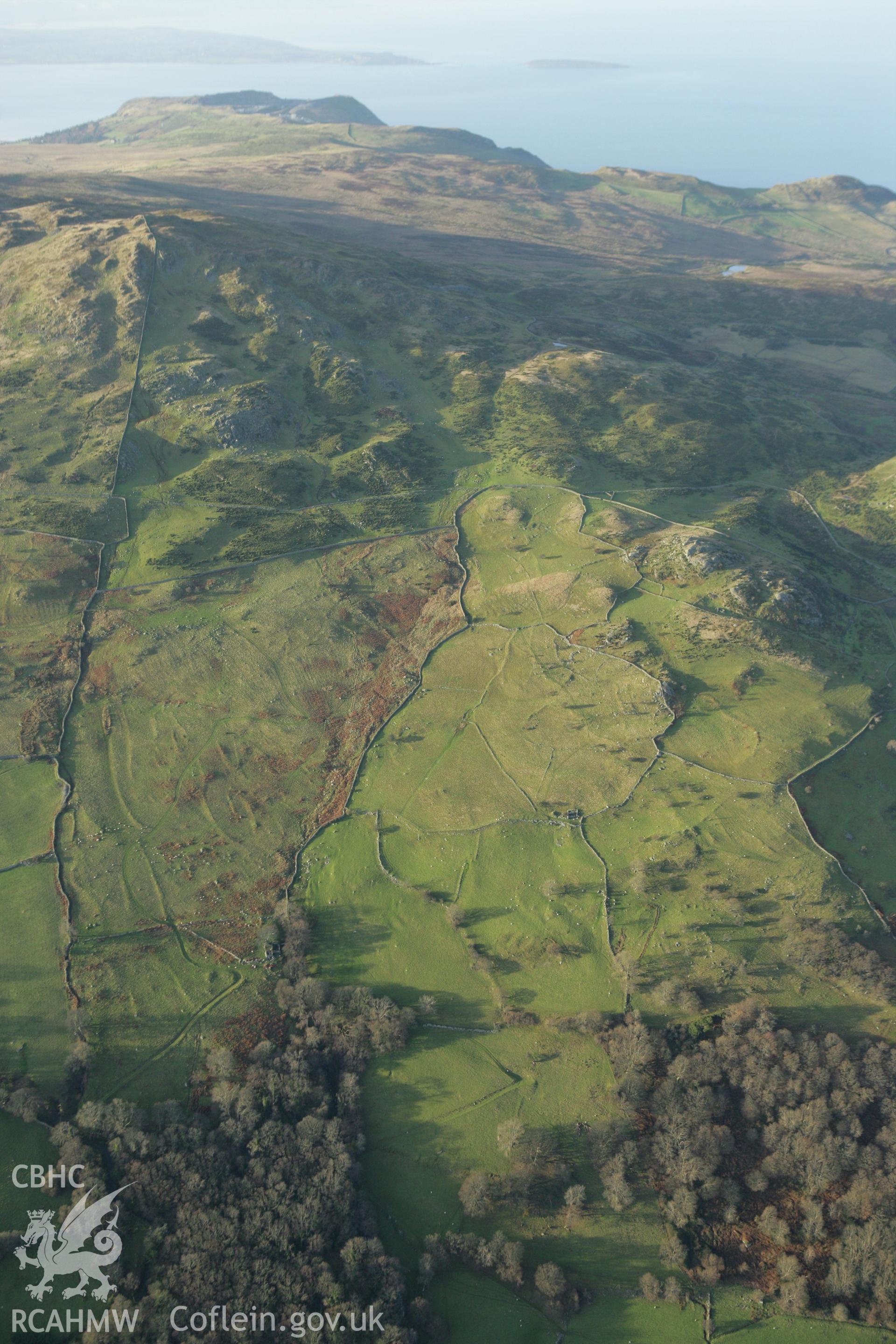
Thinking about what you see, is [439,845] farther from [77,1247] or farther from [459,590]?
[77,1247]

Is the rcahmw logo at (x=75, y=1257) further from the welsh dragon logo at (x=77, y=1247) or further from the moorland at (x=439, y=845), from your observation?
the moorland at (x=439, y=845)

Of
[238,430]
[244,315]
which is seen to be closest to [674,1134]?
[238,430]

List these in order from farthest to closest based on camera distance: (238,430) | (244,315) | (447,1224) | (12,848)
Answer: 1. (244,315)
2. (238,430)
3. (12,848)
4. (447,1224)

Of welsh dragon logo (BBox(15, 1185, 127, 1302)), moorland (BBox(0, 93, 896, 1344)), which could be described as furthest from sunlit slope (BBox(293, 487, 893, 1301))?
welsh dragon logo (BBox(15, 1185, 127, 1302))

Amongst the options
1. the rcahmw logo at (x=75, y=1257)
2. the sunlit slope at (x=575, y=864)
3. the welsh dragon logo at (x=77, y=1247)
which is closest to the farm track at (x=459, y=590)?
the sunlit slope at (x=575, y=864)

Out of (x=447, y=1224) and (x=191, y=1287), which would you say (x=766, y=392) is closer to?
(x=447, y=1224)

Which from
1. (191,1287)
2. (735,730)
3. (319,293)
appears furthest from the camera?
(319,293)
